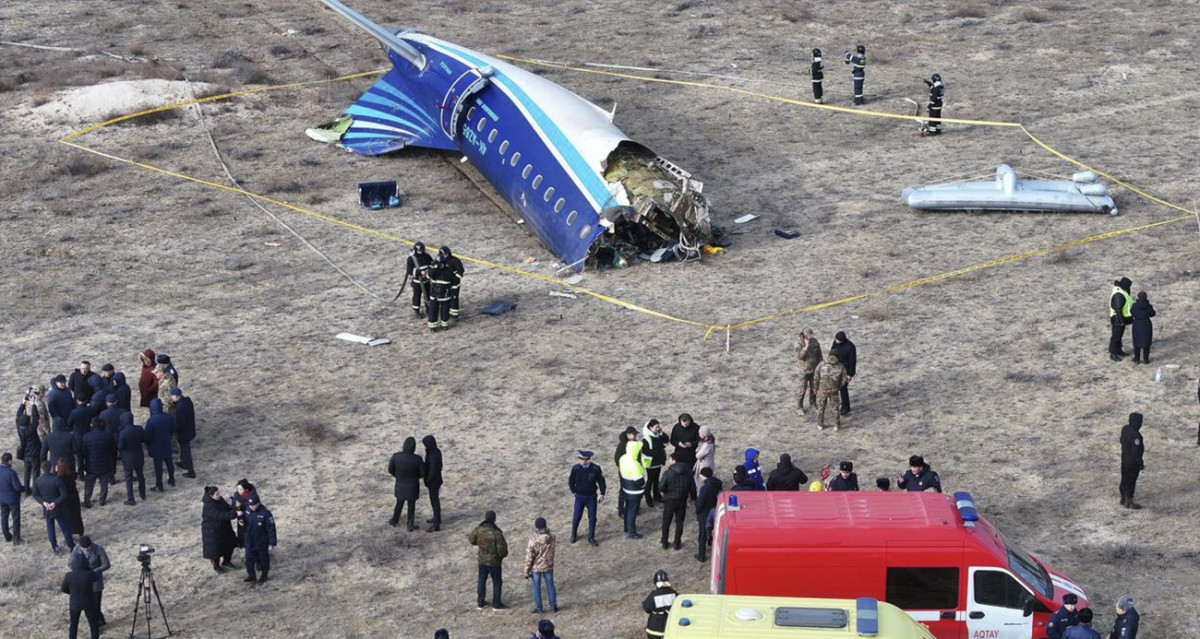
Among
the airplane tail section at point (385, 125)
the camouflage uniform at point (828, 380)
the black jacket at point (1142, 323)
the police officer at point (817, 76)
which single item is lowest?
the camouflage uniform at point (828, 380)

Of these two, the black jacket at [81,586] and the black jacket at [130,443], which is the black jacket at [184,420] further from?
the black jacket at [81,586]

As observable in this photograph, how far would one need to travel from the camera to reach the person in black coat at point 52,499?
23062 millimetres

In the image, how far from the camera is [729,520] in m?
19.7

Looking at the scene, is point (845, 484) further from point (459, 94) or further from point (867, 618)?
point (459, 94)

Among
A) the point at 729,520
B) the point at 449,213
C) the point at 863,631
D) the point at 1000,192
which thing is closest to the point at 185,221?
the point at 449,213

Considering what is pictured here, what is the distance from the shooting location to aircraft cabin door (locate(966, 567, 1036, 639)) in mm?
19406

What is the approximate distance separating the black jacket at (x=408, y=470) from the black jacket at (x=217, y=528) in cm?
243

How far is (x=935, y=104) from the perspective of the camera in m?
39.6

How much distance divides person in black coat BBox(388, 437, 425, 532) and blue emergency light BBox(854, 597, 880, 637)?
27.9ft

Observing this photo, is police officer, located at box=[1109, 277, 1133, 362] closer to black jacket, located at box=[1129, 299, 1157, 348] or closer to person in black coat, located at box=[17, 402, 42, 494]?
black jacket, located at box=[1129, 299, 1157, 348]

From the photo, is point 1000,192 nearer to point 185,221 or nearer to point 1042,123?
point 1042,123

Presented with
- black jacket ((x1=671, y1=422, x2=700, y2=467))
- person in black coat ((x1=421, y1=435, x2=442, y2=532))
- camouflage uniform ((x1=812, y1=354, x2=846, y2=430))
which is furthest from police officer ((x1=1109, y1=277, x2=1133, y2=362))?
person in black coat ((x1=421, y1=435, x2=442, y2=532))

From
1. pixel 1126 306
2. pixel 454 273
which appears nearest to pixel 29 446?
pixel 454 273

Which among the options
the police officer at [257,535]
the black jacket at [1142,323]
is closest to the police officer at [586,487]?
the police officer at [257,535]
